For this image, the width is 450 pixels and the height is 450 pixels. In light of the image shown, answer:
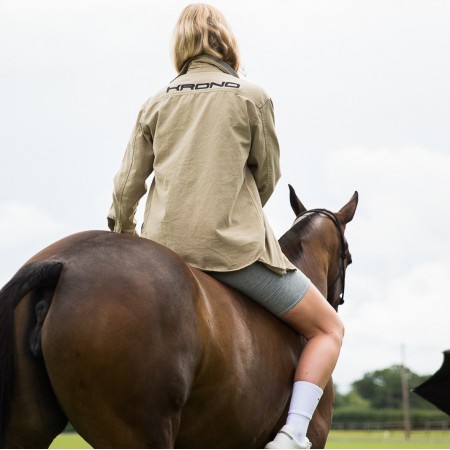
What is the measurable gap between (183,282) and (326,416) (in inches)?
74.3

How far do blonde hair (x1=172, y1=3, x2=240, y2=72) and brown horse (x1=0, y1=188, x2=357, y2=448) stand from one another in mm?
1311

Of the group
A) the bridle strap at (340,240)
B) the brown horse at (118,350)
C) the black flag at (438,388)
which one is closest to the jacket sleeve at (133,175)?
the brown horse at (118,350)

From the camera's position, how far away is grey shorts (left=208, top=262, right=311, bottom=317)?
4359 mm

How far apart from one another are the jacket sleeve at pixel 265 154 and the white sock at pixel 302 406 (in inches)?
41.7

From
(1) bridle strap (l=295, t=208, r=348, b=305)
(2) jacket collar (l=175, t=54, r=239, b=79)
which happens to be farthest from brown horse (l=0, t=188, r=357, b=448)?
(1) bridle strap (l=295, t=208, r=348, b=305)

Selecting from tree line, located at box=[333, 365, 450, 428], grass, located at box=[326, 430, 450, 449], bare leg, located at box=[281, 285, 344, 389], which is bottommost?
tree line, located at box=[333, 365, 450, 428]

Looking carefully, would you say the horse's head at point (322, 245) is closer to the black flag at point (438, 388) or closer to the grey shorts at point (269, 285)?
the black flag at point (438, 388)

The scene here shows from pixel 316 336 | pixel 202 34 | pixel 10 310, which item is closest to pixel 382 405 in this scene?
pixel 316 336

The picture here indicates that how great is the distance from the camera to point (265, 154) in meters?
4.60

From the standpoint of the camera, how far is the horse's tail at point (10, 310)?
362 cm

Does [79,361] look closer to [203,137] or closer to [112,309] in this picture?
[112,309]

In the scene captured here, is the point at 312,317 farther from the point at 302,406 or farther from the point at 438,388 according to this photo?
the point at 438,388

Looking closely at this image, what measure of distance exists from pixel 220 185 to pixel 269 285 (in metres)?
0.59

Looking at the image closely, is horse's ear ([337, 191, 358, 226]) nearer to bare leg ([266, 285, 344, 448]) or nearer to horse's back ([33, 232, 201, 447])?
bare leg ([266, 285, 344, 448])
